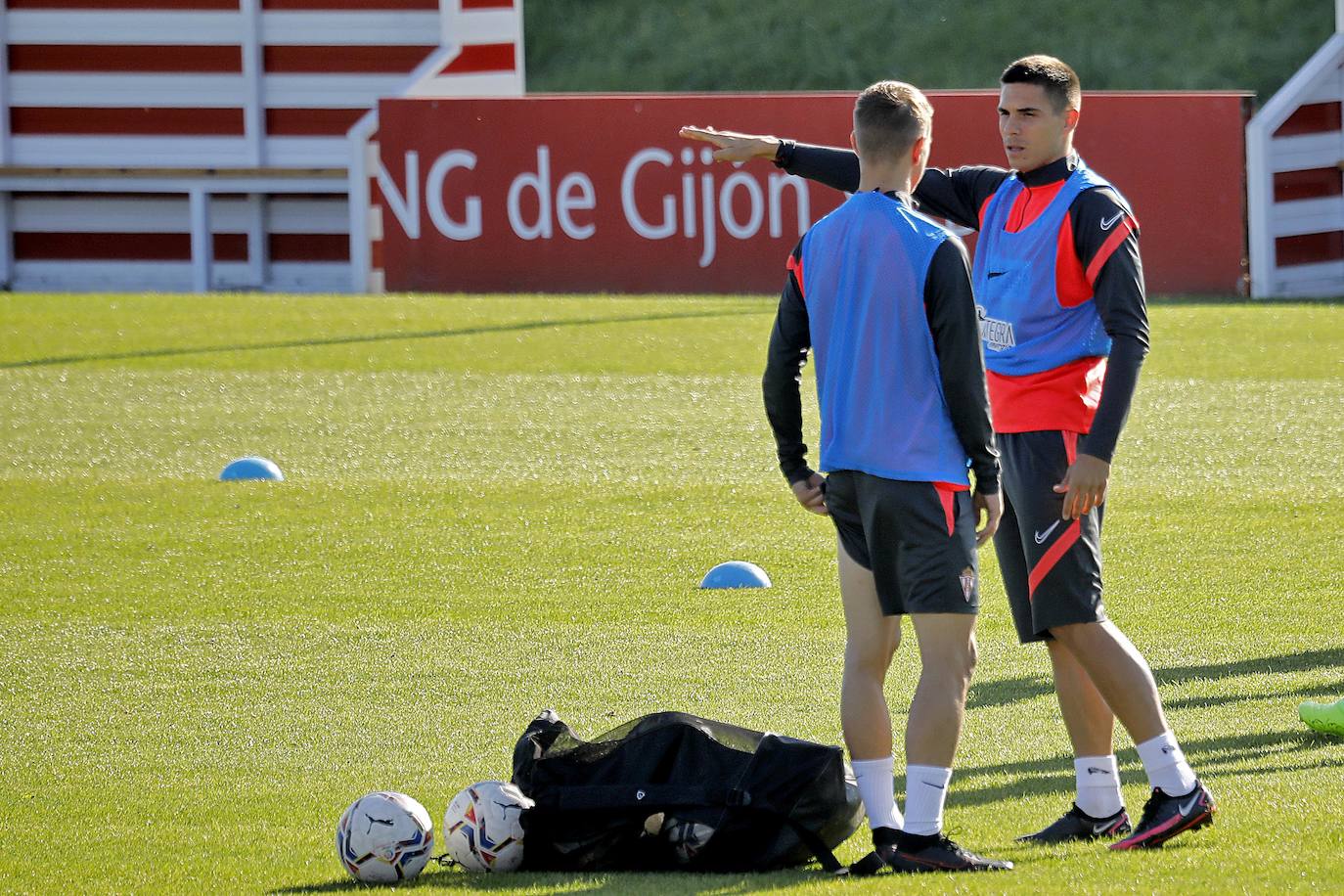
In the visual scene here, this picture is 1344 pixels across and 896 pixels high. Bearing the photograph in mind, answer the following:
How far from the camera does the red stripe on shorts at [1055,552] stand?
483 cm

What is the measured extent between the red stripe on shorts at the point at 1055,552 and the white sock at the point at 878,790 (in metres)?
0.57

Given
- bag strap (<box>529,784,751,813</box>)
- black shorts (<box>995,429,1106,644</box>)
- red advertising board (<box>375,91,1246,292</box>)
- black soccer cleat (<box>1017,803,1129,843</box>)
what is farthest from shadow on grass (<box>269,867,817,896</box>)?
red advertising board (<box>375,91,1246,292</box>)

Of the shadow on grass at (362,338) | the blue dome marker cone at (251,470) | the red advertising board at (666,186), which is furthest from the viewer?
the red advertising board at (666,186)

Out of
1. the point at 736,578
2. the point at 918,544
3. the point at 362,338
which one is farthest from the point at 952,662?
the point at 362,338

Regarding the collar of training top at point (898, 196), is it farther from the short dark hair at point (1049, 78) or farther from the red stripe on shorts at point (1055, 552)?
the red stripe on shorts at point (1055, 552)

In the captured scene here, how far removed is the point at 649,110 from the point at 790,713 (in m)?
15.3

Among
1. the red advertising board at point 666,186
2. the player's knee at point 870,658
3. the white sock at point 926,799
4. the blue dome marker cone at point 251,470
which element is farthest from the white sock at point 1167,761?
the red advertising board at point 666,186

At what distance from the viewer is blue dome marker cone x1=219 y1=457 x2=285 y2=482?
12266 millimetres

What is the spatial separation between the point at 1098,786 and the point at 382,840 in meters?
1.78

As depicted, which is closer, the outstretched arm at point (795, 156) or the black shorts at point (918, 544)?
the black shorts at point (918, 544)

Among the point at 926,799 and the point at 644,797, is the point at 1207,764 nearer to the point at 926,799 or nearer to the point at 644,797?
the point at 926,799

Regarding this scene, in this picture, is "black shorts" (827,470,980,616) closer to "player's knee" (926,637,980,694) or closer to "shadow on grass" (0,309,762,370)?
"player's knee" (926,637,980,694)

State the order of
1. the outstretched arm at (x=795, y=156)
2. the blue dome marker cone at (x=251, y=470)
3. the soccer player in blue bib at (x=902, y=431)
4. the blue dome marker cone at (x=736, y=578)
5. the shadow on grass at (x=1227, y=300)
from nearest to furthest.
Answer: the soccer player in blue bib at (x=902, y=431)
the outstretched arm at (x=795, y=156)
the blue dome marker cone at (x=736, y=578)
the blue dome marker cone at (x=251, y=470)
the shadow on grass at (x=1227, y=300)

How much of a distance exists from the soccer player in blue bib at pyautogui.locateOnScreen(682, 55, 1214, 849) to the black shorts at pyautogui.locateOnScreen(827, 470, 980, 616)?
0.32m
